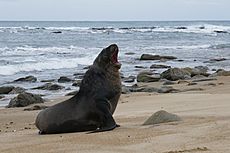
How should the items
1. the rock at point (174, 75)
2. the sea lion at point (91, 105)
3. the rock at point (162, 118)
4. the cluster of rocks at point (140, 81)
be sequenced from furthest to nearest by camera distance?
Result: 1. the rock at point (174, 75)
2. the cluster of rocks at point (140, 81)
3. the sea lion at point (91, 105)
4. the rock at point (162, 118)

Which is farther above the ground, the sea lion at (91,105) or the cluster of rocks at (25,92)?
the sea lion at (91,105)

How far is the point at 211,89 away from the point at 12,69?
1351 cm

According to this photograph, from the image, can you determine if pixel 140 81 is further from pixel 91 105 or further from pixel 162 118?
pixel 162 118

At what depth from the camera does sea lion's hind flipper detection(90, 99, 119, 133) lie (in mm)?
7316

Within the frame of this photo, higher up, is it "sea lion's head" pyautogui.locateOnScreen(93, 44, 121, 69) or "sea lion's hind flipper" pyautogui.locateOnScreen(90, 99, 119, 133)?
"sea lion's head" pyautogui.locateOnScreen(93, 44, 121, 69)

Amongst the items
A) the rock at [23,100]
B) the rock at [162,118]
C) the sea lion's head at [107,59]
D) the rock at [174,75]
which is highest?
the sea lion's head at [107,59]

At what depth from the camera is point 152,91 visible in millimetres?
15586

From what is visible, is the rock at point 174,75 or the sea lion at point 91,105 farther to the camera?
the rock at point 174,75

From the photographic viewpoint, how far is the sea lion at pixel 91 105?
764 centimetres

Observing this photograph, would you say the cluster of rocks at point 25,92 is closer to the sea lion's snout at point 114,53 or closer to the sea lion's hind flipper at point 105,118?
the sea lion's snout at point 114,53

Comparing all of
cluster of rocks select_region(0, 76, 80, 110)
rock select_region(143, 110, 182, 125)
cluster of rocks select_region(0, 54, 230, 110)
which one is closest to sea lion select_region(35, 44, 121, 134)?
rock select_region(143, 110, 182, 125)

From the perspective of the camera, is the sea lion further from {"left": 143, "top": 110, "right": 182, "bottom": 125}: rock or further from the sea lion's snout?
{"left": 143, "top": 110, "right": 182, "bottom": 125}: rock

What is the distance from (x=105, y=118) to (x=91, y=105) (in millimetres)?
337

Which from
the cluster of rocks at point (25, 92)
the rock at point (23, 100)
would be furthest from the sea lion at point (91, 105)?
the rock at point (23, 100)
